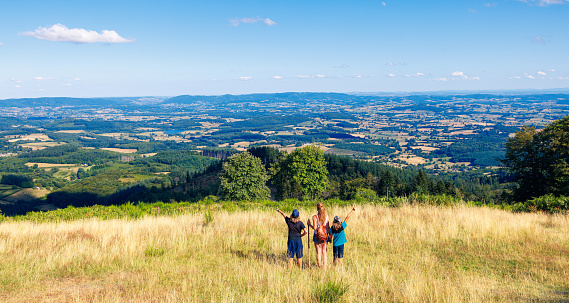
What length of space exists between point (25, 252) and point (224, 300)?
26.7 ft

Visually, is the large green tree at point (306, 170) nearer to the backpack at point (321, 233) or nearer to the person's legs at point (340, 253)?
the person's legs at point (340, 253)

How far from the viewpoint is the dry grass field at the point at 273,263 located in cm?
747

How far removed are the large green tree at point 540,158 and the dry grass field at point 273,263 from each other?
18050 millimetres

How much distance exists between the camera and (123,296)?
754 centimetres

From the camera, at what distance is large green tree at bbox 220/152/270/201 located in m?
45.4

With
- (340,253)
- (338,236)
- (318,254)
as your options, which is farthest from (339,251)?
(318,254)

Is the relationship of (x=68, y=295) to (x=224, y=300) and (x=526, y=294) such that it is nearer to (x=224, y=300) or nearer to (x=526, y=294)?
(x=224, y=300)

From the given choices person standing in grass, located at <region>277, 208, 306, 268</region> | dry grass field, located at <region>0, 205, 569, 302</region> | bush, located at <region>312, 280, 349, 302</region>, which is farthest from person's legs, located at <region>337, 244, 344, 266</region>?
bush, located at <region>312, 280, 349, 302</region>

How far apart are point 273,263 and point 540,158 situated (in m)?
33.5

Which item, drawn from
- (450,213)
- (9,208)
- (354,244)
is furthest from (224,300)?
(9,208)

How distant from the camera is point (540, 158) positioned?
1264 inches

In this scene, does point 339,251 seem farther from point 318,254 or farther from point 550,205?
point 550,205

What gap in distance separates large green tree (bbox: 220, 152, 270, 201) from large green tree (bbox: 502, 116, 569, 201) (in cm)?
2965

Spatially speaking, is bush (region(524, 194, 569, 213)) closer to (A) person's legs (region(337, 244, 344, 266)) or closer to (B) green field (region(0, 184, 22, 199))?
(A) person's legs (region(337, 244, 344, 266))
